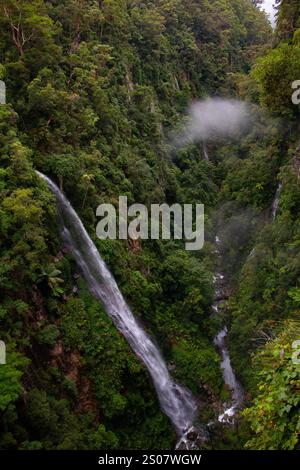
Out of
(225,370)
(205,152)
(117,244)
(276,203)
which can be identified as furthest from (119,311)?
(205,152)

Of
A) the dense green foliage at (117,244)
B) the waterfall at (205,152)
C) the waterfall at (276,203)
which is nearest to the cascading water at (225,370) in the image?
the dense green foliage at (117,244)

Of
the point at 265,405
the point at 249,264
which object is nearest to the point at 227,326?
the point at 249,264

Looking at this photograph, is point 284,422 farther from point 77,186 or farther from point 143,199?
point 143,199

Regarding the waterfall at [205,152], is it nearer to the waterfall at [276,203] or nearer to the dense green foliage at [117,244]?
the dense green foliage at [117,244]

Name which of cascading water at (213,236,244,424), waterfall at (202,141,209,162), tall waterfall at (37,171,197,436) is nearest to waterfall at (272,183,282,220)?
cascading water at (213,236,244,424)

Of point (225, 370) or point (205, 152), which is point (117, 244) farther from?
point (205, 152)

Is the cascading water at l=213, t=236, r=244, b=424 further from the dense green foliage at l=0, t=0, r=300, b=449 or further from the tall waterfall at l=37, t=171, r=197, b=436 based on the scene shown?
the tall waterfall at l=37, t=171, r=197, b=436
